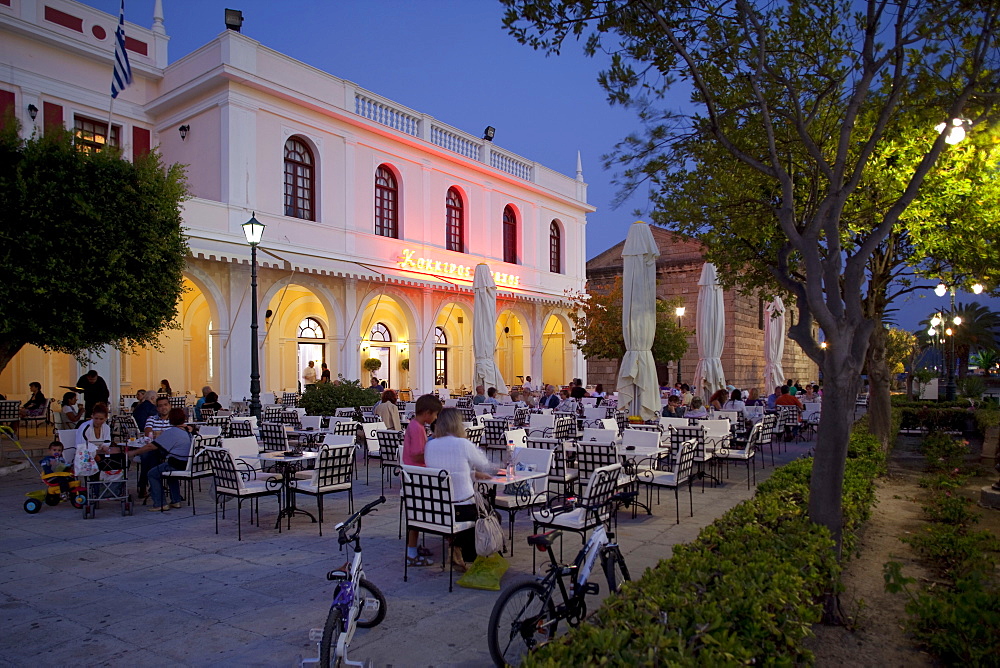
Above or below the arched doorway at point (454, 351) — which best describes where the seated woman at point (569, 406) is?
below

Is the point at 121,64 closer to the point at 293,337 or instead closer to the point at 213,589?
the point at 293,337

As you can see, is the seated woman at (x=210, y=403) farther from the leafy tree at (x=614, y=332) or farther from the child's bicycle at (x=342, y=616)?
the leafy tree at (x=614, y=332)

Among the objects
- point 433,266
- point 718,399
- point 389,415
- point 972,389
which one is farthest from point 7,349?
point 972,389

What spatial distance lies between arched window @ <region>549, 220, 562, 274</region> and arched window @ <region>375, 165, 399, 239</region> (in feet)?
30.1

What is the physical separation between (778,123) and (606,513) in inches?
187

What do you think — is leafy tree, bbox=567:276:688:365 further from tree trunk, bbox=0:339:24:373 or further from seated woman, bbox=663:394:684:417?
tree trunk, bbox=0:339:24:373

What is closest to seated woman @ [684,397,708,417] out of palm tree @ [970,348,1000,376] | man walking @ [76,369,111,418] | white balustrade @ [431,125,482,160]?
man walking @ [76,369,111,418]

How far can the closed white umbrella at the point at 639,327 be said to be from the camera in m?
10.9

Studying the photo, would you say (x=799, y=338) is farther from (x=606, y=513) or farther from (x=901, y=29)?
(x=901, y=29)

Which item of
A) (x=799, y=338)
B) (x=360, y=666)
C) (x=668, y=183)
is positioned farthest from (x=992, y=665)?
(x=668, y=183)

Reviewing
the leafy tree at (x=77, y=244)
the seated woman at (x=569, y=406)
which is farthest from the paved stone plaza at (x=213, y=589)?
the seated woman at (x=569, y=406)

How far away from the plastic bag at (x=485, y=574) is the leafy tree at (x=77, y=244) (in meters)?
8.11

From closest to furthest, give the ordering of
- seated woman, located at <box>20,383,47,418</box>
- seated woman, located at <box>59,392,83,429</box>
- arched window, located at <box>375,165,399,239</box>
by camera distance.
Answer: seated woman, located at <box>59,392,83,429</box> → seated woman, located at <box>20,383,47,418</box> → arched window, located at <box>375,165,399,239</box>

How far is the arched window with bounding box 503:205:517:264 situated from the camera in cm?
2659
